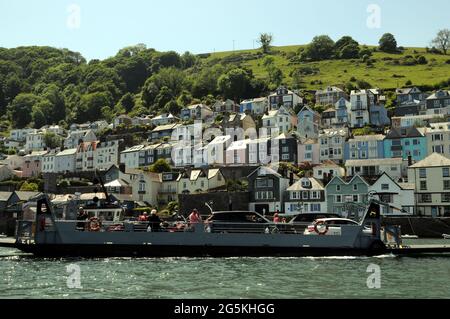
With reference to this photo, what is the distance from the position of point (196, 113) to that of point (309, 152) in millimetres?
54905

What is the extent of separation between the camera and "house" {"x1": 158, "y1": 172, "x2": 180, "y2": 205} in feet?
302

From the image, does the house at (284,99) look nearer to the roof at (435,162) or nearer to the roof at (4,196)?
the roof at (435,162)

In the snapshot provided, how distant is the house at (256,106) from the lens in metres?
144

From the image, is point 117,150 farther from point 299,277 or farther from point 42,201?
point 299,277

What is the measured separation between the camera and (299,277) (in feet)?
70.1

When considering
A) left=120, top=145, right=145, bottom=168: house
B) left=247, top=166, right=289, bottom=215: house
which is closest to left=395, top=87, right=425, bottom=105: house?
left=247, top=166, right=289, bottom=215: house

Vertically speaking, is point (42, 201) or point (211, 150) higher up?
point (211, 150)

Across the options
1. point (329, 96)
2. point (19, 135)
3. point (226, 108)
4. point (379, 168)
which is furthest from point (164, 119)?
point (379, 168)

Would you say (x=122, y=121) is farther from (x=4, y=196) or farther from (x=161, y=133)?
(x=4, y=196)


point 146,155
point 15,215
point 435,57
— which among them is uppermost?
point 435,57

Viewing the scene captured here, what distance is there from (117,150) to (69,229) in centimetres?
10084

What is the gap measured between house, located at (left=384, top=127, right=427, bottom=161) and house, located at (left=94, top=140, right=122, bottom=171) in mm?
68165
